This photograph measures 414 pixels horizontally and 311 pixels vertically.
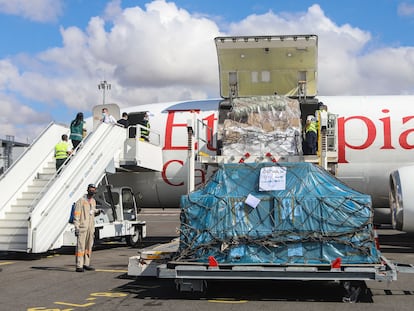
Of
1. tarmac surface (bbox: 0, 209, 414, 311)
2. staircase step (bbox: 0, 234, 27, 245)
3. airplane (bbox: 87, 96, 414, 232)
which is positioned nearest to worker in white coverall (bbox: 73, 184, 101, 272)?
tarmac surface (bbox: 0, 209, 414, 311)

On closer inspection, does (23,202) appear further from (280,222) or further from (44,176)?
(280,222)

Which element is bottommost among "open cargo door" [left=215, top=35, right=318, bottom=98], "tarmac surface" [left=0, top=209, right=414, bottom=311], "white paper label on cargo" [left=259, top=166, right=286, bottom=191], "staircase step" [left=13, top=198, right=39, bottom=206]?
"tarmac surface" [left=0, top=209, right=414, bottom=311]

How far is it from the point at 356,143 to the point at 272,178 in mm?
6768

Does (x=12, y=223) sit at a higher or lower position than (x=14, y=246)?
Answer: higher

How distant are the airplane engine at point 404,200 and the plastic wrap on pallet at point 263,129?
10.6 feet

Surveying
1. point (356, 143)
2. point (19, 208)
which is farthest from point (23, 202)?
point (356, 143)

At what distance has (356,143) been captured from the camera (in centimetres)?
1451

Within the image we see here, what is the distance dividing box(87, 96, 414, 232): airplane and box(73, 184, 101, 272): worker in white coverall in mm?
4146

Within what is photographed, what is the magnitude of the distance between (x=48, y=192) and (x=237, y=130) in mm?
5281

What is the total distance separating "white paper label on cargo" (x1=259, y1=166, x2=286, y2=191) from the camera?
334 inches

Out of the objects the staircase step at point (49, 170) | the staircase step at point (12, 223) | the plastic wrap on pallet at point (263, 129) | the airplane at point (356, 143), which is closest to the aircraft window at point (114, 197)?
the airplane at point (356, 143)

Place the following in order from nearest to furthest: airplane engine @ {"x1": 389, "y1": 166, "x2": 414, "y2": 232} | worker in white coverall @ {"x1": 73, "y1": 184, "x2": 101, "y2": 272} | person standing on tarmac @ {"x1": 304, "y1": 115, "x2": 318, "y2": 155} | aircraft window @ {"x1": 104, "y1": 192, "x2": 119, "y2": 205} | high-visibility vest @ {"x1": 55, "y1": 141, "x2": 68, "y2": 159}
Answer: worker in white coverall @ {"x1": 73, "y1": 184, "x2": 101, "y2": 272}, person standing on tarmac @ {"x1": 304, "y1": 115, "x2": 318, "y2": 155}, airplane engine @ {"x1": 389, "y1": 166, "x2": 414, "y2": 232}, high-visibility vest @ {"x1": 55, "y1": 141, "x2": 68, "y2": 159}, aircraft window @ {"x1": 104, "y1": 192, "x2": 119, "y2": 205}

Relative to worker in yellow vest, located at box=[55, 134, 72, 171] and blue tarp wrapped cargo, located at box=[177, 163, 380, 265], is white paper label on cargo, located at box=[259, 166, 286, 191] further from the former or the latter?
worker in yellow vest, located at box=[55, 134, 72, 171]

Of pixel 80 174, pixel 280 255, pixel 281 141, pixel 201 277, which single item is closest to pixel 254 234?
pixel 280 255
